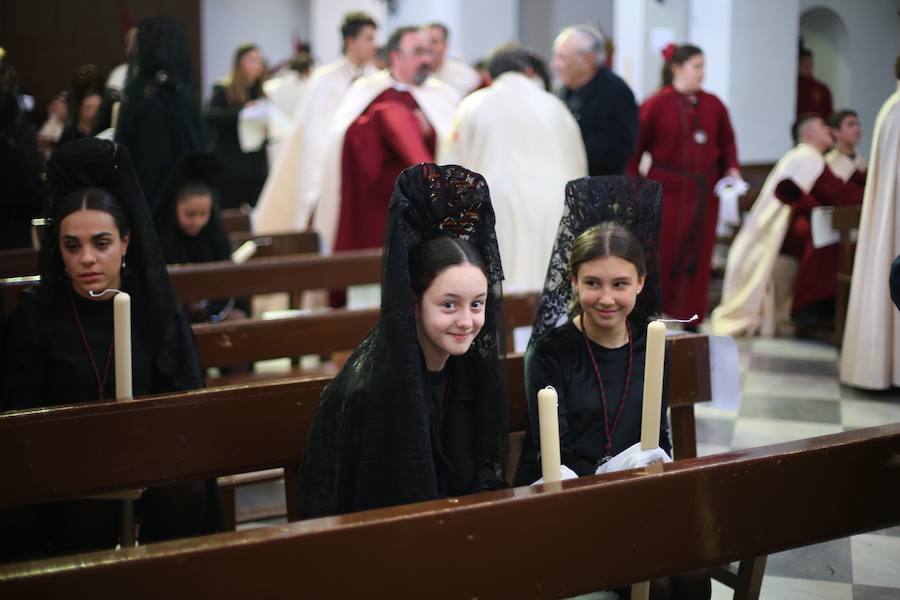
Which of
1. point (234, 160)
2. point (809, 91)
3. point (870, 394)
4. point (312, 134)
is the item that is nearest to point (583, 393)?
point (870, 394)

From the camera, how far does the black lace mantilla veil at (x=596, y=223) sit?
2986 millimetres

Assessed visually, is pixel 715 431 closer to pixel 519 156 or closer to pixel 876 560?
pixel 876 560

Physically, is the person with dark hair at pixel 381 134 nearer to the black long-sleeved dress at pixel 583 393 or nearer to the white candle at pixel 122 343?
the black long-sleeved dress at pixel 583 393

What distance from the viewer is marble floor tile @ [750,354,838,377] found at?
21.8ft

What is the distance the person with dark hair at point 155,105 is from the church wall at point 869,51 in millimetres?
3819

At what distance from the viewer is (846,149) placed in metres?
7.41

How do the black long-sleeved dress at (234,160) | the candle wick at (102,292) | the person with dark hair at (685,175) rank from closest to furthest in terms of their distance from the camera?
1. the candle wick at (102,292)
2. the person with dark hair at (685,175)
3. the black long-sleeved dress at (234,160)

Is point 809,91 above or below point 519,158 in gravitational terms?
above

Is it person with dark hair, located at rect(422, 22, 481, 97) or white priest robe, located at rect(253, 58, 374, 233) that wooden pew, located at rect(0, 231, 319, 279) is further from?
person with dark hair, located at rect(422, 22, 481, 97)

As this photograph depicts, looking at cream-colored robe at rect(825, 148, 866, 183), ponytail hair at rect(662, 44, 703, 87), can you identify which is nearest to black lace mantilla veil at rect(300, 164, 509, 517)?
ponytail hair at rect(662, 44, 703, 87)

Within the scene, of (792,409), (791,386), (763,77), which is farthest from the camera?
(763,77)

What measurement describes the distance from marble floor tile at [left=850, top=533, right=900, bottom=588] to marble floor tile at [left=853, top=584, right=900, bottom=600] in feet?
0.12

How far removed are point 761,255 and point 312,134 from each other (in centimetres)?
357

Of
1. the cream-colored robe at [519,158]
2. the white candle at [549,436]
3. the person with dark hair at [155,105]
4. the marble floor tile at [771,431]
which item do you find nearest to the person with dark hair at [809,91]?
the cream-colored robe at [519,158]
